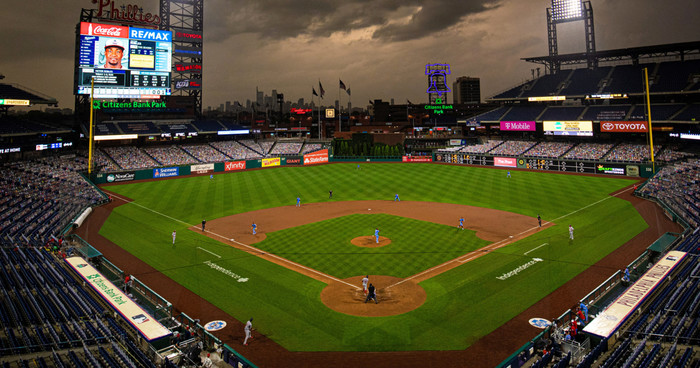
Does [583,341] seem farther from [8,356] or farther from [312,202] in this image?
[312,202]

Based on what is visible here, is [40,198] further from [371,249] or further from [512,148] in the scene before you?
[512,148]

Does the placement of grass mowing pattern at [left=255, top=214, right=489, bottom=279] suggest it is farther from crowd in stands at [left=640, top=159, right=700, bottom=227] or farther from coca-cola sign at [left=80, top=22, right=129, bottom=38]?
coca-cola sign at [left=80, top=22, right=129, bottom=38]

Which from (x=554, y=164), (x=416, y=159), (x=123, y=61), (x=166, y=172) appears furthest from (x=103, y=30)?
(x=554, y=164)

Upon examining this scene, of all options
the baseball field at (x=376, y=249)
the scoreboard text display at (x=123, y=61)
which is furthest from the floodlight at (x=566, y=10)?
the scoreboard text display at (x=123, y=61)

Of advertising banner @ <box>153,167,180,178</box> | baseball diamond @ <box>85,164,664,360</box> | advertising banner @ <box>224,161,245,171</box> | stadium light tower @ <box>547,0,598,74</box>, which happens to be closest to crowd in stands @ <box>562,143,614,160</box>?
baseball diamond @ <box>85,164,664,360</box>

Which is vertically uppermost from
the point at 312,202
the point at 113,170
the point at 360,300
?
the point at 113,170

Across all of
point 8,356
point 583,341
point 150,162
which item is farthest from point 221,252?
point 150,162

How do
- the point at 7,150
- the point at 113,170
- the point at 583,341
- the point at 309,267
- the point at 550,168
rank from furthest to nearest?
the point at 550,168 < the point at 113,170 < the point at 7,150 < the point at 309,267 < the point at 583,341
